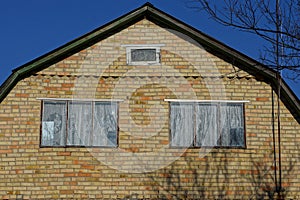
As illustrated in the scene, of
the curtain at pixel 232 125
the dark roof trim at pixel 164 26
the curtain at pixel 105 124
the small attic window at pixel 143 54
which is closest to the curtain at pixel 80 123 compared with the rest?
the curtain at pixel 105 124

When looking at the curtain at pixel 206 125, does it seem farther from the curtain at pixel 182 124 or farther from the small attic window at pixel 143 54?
the small attic window at pixel 143 54

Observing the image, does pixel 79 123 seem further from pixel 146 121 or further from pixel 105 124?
pixel 146 121

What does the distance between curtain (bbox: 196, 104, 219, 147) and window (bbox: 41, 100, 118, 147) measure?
212 cm

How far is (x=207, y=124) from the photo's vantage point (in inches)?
551

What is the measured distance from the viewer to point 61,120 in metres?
13.7

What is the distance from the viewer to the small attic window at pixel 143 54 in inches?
561

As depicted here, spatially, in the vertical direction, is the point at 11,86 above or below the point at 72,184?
above

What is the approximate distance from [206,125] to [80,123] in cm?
323

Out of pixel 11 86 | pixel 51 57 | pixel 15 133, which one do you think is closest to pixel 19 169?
pixel 15 133

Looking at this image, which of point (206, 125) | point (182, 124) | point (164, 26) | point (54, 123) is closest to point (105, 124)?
point (54, 123)

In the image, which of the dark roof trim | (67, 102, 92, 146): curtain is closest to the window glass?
the dark roof trim

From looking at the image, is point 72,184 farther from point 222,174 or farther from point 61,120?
point 222,174

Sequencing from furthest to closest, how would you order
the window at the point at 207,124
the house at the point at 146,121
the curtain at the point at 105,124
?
the window at the point at 207,124, the curtain at the point at 105,124, the house at the point at 146,121

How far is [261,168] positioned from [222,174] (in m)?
1.02
